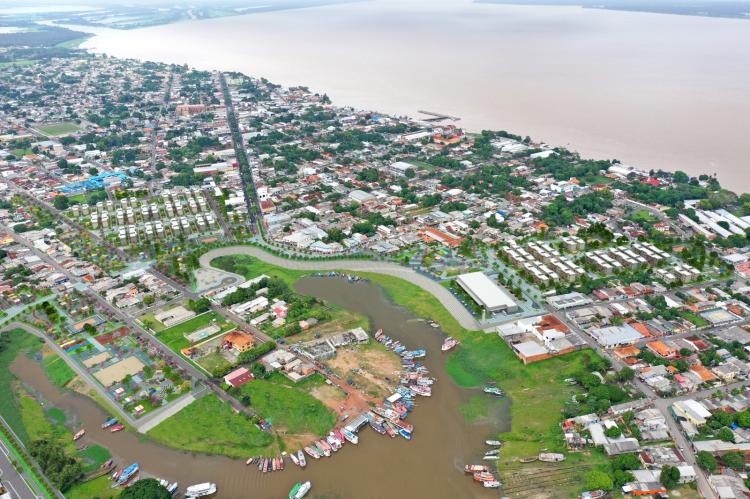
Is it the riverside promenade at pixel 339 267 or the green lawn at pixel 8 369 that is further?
the riverside promenade at pixel 339 267

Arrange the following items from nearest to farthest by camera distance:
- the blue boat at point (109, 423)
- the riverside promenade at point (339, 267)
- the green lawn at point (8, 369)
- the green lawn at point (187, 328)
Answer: the blue boat at point (109, 423) < the green lawn at point (8, 369) < the green lawn at point (187, 328) < the riverside promenade at point (339, 267)

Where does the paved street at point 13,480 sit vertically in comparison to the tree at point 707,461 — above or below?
below

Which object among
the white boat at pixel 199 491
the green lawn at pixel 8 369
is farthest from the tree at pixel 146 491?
the green lawn at pixel 8 369

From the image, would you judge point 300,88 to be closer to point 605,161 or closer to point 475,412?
point 605,161

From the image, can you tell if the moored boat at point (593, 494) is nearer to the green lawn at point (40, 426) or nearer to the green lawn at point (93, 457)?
the green lawn at point (93, 457)

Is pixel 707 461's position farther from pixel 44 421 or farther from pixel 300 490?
pixel 44 421

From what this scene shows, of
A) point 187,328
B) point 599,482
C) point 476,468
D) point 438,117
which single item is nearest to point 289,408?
point 476,468

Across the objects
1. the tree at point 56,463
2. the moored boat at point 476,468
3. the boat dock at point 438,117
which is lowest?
the tree at point 56,463

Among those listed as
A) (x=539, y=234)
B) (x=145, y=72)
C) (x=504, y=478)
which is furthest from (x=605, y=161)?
(x=145, y=72)

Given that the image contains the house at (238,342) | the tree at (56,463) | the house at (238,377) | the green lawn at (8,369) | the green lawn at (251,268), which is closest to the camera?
the tree at (56,463)
